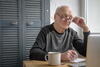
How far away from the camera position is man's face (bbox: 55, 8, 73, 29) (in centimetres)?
195

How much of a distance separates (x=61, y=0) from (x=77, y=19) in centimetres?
86

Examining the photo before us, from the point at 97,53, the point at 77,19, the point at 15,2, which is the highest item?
the point at 15,2

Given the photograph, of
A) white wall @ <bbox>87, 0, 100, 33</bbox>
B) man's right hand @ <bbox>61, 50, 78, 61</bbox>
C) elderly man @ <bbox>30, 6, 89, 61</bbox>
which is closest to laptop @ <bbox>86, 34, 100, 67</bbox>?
man's right hand @ <bbox>61, 50, 78, 61</bbox>

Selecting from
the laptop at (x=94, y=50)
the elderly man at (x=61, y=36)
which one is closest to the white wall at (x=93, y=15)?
the elderly man at (x=61, y=36)

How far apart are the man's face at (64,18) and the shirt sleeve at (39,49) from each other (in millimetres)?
187

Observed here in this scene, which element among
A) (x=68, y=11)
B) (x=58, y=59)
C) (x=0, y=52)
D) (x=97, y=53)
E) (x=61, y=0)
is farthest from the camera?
(x=61, y=0)

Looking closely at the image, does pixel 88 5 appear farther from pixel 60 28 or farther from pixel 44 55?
pixel 44 55

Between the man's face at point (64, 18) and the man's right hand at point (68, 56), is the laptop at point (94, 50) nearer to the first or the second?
the man's right hand at point (68, 56)

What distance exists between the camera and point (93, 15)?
2893 mm

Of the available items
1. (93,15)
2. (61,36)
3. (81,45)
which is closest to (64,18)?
(61,36)

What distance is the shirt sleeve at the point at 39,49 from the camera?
65.4 inches

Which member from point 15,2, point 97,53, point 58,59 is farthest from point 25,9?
point 97,53

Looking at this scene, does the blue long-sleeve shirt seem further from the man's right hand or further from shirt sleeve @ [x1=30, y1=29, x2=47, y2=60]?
the man's right hand

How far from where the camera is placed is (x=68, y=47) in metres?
2.02
